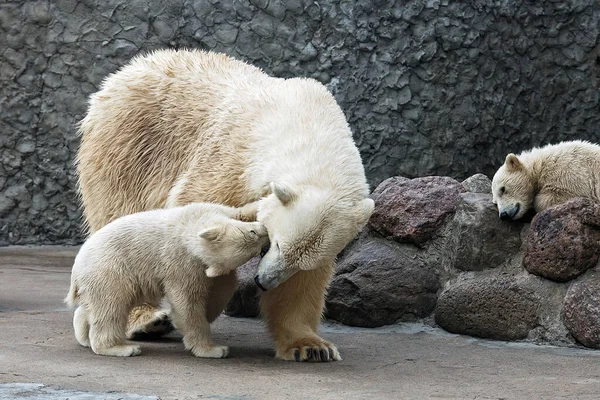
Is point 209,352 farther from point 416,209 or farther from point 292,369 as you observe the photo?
point 416,209

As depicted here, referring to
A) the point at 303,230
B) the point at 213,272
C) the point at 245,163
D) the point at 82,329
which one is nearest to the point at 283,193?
the point at 303,230

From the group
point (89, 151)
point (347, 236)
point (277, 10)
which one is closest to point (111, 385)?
point (347, 236)

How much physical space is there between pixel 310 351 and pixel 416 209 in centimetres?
137

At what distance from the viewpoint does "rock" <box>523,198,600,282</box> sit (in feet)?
15.8

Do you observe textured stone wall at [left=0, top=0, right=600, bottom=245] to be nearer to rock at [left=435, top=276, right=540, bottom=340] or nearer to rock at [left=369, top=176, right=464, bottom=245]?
rock at [left=369, top=176, right=464, bottom=245]

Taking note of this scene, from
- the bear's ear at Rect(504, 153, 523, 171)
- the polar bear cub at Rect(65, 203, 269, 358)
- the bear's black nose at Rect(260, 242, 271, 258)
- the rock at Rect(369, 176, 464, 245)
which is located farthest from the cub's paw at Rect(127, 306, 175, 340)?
the bear's ear at Rect(504, 153, 523, 171)

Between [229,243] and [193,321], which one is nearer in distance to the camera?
[229,243]

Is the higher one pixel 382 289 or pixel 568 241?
pixel 568 241

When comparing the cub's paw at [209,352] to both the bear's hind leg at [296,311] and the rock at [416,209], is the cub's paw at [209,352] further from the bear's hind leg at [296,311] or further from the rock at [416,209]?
the rock at [416,209]

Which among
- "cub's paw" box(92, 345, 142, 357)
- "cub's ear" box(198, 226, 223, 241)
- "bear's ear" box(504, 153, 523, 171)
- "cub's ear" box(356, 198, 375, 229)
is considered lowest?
"cub's paw" box(92, 345, 142, 357)

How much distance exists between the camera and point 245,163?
180 inches

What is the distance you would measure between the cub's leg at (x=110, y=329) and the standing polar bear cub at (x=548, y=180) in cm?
199

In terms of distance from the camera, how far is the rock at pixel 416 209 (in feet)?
17.9

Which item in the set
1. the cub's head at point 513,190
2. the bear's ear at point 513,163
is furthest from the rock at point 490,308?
the bear's ear at point 513,163
